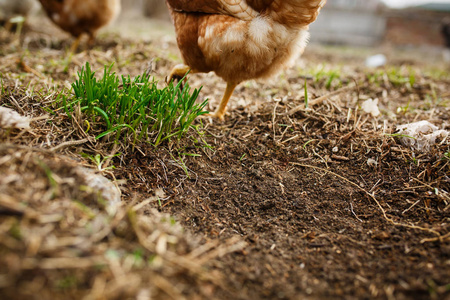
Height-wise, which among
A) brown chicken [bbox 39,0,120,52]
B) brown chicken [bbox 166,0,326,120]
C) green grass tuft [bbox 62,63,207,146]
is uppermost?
brown chicken [bbox 166,0,326,120]

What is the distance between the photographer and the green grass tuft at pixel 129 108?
1755 mm

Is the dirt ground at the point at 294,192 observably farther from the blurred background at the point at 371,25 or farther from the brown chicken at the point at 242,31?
the blurred background at the point at 371,25

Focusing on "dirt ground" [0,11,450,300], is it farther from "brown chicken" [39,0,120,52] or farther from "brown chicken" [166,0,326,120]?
"brown chicken" [39,0,120,52]

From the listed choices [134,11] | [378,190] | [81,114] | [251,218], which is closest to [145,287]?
[251,218]

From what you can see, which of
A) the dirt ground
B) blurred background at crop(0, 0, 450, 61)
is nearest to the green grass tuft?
the dirt ground

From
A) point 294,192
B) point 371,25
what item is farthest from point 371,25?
point 294,192

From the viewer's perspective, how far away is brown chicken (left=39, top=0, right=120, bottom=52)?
4.09m

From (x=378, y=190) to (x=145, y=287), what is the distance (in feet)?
4.86

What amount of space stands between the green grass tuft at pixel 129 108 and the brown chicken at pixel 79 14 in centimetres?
273

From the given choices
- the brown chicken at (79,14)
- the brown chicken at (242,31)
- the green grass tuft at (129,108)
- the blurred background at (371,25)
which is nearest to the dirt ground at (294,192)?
the green grass tuft at (129,108)

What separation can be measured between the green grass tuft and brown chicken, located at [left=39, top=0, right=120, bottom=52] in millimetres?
2727

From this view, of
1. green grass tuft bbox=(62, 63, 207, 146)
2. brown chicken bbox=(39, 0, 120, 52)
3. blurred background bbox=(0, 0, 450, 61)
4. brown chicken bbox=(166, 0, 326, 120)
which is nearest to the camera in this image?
green grass tuft bbox=(62, 63, 207, 146)

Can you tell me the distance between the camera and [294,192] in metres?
1.82

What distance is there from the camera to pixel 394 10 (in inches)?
476
